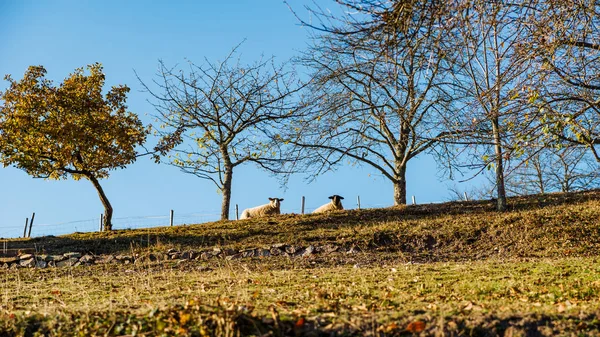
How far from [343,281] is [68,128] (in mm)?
17243

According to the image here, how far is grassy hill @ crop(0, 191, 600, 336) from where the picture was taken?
477 cm

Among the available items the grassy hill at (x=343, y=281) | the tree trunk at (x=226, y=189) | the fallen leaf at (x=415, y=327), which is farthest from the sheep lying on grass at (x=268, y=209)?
the fallen leaf at (x=415, y=327)

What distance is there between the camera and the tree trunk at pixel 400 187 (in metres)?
23.2

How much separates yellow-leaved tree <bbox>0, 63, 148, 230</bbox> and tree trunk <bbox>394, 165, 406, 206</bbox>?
11377mm

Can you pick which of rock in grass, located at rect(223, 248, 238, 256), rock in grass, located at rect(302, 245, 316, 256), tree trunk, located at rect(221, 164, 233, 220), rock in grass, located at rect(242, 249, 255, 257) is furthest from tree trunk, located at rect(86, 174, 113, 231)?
rock in grass, located at rect(302, 245, 316, 256)

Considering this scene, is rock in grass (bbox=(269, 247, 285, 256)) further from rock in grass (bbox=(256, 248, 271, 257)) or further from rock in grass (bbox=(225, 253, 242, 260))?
rock in grass (bbox=(225, 253, 242, 260))

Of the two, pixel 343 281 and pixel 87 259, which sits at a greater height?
pixel 87 259

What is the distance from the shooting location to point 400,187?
918 inches

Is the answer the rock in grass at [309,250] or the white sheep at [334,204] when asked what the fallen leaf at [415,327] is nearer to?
the rock in grass at [309,250]

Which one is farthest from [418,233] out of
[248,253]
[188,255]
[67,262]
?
[67,262]

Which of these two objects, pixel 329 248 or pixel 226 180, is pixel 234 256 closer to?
pixel 329 248

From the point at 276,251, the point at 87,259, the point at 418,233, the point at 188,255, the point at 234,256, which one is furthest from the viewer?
the point at 418,233

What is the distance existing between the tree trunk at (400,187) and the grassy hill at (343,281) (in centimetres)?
375

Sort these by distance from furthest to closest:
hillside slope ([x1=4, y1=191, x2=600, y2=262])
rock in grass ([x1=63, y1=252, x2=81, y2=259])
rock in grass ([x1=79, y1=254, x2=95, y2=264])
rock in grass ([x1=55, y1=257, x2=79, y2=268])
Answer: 1. rock in grass ([x1=63, y1=252, x2=81, y2=259])
2. hillside slope ([x1=4, y1=191, x2=600, y2=262])
3. rock in grass ([x1=79, y1=254, x2=95, y2=264])
4. rock in grass ([x1=55, y1=257, x2=79, y2=268])
